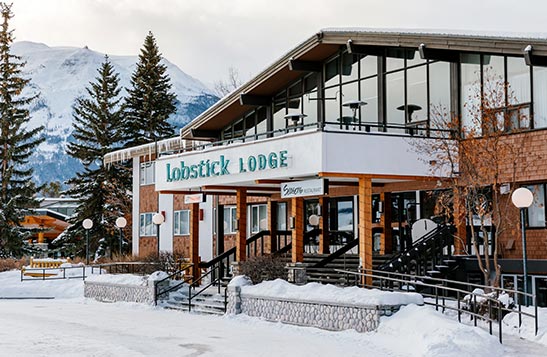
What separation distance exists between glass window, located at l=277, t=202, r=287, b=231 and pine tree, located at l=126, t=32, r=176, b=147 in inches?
951

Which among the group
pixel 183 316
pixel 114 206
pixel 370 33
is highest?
pixel 370 33

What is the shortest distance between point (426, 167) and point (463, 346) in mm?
9418

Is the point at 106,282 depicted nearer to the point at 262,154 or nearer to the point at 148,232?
the point at 262,154

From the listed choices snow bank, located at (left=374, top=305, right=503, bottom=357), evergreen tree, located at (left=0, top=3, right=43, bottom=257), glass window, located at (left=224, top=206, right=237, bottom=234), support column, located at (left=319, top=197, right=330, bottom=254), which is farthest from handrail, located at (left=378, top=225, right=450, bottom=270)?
Answer: evergreen tree, located at (left=0, top=3, right=43, bottom=257)

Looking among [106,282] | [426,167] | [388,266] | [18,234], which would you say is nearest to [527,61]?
[426,167]

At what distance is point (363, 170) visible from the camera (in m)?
23.2

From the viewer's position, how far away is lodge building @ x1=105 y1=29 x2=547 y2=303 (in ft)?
75.3

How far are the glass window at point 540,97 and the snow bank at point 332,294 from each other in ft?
21.2

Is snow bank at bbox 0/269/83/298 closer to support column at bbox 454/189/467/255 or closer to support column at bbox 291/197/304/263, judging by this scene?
support column at bbox 291/197/304/263

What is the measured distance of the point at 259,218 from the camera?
35.2 metres

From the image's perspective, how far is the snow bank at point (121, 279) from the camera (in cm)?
2848

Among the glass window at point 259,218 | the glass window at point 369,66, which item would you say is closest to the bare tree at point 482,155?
the glass window at point 369,66

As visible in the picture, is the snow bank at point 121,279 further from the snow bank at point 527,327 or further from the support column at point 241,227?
the snow bank at point 527,327

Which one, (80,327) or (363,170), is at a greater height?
(363,170)
